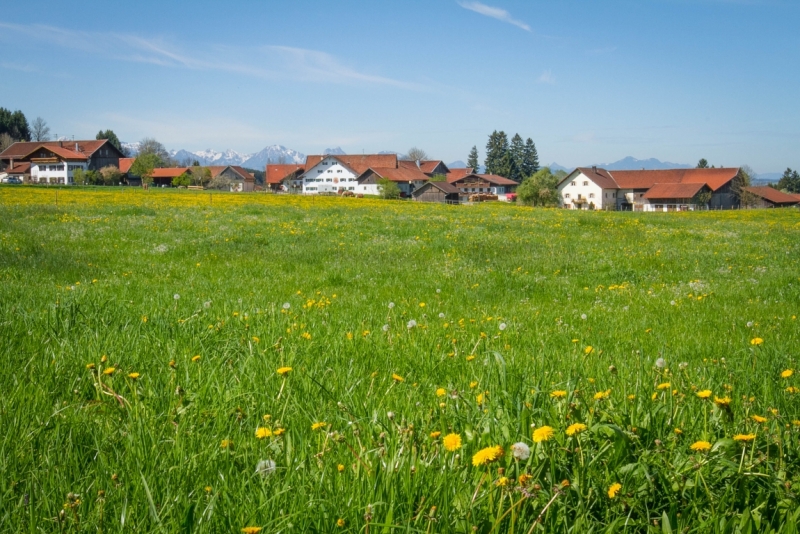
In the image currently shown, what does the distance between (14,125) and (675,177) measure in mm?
125524

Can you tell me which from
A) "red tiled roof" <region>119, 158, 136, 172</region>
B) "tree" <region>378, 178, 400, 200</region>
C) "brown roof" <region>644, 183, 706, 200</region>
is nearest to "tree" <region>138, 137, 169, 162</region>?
"red tiled roof" <region>119, 158, 136, 172</region>

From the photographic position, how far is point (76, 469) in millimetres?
2309

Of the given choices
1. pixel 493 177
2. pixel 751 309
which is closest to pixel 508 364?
pixel 751 309

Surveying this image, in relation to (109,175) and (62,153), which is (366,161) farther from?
(62,153)

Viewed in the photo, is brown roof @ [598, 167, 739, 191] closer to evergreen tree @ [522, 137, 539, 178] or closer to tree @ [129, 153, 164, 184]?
evergreen tree @ [522, 137, 539, 178]

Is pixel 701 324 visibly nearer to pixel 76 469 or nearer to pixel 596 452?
pixel 596 452

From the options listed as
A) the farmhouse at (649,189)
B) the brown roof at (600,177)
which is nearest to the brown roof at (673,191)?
the farmhouse at (649,189)

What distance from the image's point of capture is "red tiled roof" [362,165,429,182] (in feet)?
340

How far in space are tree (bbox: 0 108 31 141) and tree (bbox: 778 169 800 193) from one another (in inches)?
6094

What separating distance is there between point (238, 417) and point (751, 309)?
786cm

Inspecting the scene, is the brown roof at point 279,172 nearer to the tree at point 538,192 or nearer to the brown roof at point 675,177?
the tree at point 538,192

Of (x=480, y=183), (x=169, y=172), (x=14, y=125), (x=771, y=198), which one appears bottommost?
(x=771, y=198)

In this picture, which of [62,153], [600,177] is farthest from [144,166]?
[600,177]

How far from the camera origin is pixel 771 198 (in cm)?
9469
